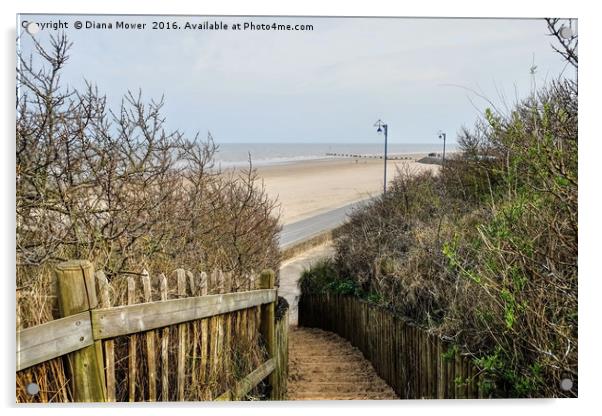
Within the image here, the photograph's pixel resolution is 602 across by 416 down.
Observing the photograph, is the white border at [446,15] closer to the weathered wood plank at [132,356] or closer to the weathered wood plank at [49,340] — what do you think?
the weathered wood plank at [132,356]

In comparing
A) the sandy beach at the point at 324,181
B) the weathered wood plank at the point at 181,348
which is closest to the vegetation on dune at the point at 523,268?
the sandy beach at the point at 324,181

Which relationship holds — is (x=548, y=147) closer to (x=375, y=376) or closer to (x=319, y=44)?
(x=319, y=44)

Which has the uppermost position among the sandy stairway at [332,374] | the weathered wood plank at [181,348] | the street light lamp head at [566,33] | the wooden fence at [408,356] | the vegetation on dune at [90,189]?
the street light lamp head at [566,33]

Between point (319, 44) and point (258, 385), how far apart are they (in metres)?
2.57

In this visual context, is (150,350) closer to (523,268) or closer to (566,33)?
(523,268)

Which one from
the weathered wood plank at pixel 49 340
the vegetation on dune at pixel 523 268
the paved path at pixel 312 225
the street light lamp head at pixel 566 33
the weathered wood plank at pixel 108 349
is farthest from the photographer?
the paved path at pixel 312 225

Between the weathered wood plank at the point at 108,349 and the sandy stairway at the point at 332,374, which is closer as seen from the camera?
the weathered wood plank at the point at 108,349

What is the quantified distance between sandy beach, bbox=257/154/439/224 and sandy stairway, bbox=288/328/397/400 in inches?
63.6

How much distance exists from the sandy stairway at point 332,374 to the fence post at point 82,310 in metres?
1.70

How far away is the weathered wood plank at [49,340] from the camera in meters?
2.59

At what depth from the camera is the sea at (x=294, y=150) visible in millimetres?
4367

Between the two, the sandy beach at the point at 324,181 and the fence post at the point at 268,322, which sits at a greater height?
the sandy beach at the point at 324,181

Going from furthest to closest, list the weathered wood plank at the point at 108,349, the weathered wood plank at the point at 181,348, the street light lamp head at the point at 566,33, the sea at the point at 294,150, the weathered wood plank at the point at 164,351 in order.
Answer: the sea at the point at 294,150, the street light lamp head at the point at 566,33, the weathered wood plank at the point at 181,348, the weathered wood plank at the point at 164,351, the weathered wood plank at the point at 108,349

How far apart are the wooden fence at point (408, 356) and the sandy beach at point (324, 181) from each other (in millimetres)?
1233
